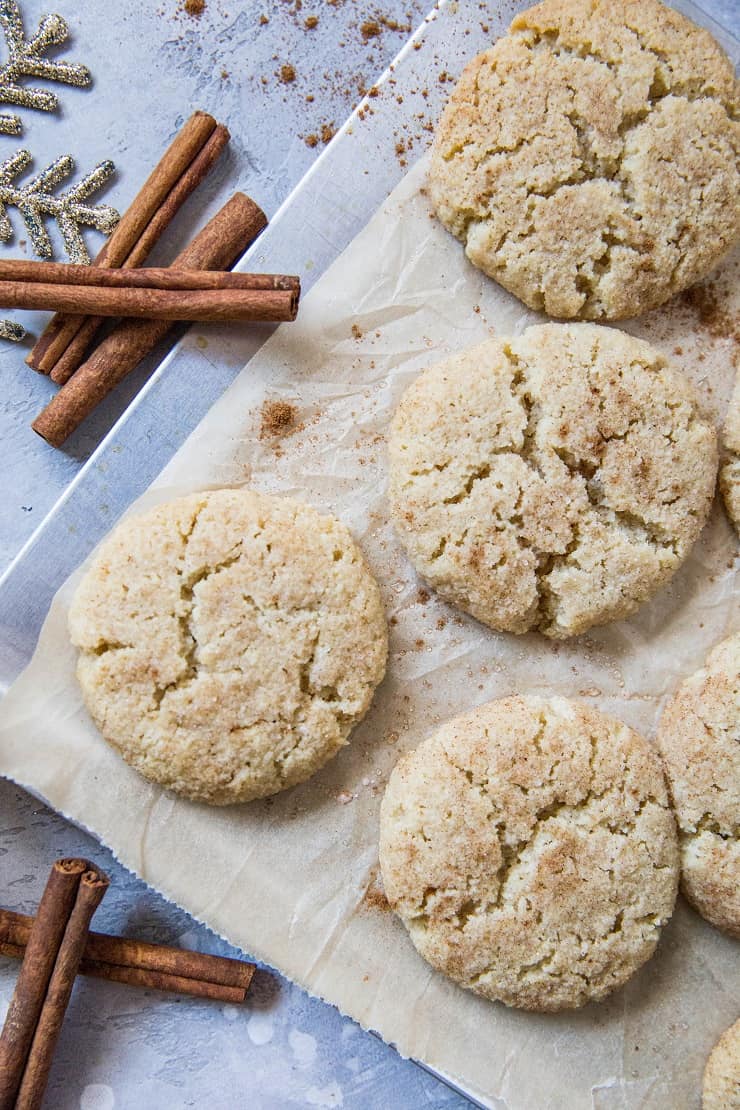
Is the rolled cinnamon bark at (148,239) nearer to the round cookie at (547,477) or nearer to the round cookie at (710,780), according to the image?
the round cookie at (547,477)

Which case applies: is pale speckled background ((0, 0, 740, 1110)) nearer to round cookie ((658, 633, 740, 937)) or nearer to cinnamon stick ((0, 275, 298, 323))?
cinnamon stick ((0, 275, 298, 323))

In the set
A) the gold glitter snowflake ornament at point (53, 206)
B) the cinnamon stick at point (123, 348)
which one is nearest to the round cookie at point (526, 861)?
the cinnamon stick at point (123, 348)

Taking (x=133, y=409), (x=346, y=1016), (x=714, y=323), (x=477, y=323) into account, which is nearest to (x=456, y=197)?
(x=477, y=323)

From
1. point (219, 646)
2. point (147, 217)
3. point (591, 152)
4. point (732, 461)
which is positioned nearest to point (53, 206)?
point (147, 217)

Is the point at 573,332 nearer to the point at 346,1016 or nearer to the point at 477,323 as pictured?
the point at 477,323

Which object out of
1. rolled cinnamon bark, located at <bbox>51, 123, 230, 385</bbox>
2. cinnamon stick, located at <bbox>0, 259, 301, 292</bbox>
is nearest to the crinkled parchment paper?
cinnamon stick, located at <bbox>0, 259, 301, 292</bbox>

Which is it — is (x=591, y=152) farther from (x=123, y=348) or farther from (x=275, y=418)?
Answer: (x=123, y=348)
